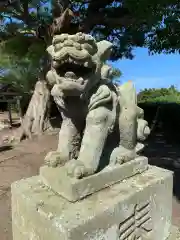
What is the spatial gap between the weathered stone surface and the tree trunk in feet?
13.7

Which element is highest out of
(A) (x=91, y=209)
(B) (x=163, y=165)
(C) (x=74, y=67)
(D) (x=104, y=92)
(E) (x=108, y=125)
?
(C) (x=74, y=67)

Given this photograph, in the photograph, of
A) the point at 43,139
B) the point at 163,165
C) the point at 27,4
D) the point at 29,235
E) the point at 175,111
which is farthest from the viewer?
the point at 175,111

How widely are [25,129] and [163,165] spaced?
2770 mm

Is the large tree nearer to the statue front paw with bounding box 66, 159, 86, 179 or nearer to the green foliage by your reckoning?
the statue front paw with bounding box 66, 159, 86, 179

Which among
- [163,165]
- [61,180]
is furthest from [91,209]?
[163,165]

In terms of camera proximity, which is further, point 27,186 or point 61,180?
point 27,186

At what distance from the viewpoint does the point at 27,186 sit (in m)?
1.60

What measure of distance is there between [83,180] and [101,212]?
17 centimetres

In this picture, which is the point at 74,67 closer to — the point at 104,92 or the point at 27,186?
the point at 104,92

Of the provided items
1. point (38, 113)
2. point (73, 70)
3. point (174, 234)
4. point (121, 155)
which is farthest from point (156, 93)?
point (73, 70)

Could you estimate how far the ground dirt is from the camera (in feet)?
9.99

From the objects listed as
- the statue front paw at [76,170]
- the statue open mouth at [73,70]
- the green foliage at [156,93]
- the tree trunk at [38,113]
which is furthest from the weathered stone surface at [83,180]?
the green foliage at [156,93]

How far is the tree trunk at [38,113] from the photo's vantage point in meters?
5.70

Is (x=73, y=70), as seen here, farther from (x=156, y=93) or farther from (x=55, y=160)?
(x=156, y=93)
